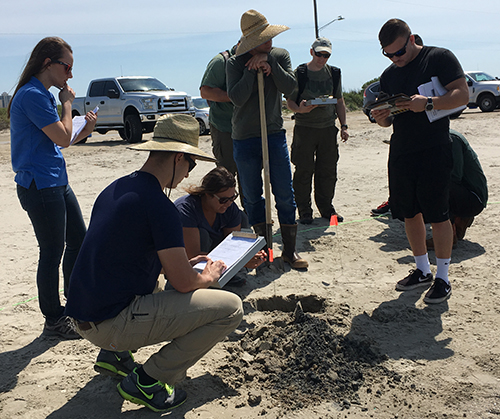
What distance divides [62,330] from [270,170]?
2.32 m

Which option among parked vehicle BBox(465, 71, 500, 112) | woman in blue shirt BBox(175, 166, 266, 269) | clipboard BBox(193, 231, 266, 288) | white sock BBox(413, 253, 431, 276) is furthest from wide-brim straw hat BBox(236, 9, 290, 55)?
parked vehicle BBox(465, 71, 500, 112)

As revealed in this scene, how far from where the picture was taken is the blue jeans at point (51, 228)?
136 inches

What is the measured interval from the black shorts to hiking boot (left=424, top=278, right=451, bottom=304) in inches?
19.9

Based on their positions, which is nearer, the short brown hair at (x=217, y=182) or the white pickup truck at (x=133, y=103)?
the short brown hair at (x=217, y=182)

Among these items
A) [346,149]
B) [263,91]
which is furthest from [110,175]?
[263,91]

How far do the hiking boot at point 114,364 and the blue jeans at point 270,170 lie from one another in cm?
223

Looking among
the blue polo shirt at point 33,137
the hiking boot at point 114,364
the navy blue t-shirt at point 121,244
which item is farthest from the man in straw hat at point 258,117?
the navy blue t-shirt at point 121,244

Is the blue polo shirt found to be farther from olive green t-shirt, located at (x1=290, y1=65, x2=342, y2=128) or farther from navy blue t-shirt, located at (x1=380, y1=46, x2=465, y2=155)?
olive green t-shirt, located at (x1=290, y1=65, x2=342, y2=128)

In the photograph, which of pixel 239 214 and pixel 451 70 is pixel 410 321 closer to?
pixel 239 214

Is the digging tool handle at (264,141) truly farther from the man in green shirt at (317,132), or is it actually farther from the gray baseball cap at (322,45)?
the gray baseball cap at (322,45)

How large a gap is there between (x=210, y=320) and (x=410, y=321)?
172 centimetres

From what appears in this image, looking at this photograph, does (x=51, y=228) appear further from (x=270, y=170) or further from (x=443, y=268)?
(x=443, y=268)

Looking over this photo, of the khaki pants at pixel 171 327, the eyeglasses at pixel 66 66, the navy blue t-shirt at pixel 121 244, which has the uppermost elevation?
the eyeglasses at pixel 66 66

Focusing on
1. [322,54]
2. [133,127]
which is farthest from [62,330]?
[133,127]
